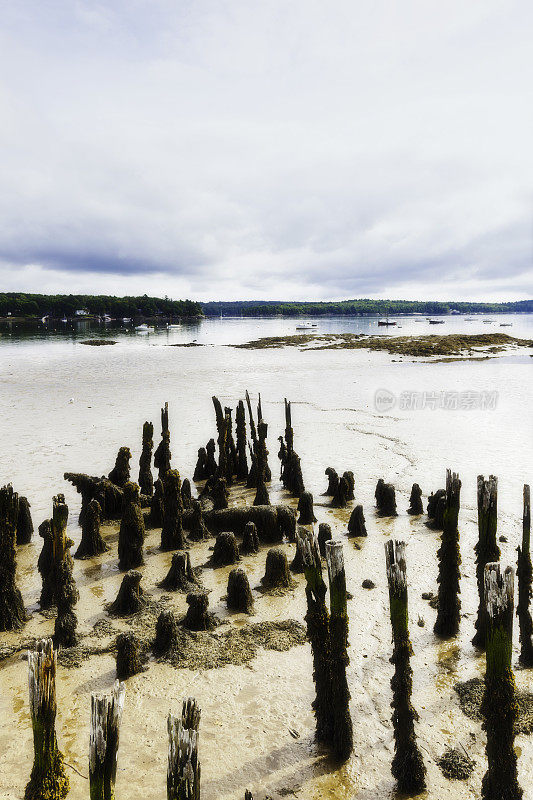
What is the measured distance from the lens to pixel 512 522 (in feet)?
35.3

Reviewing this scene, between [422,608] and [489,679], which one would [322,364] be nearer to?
[422,608]

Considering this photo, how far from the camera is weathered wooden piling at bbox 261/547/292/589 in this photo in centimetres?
815

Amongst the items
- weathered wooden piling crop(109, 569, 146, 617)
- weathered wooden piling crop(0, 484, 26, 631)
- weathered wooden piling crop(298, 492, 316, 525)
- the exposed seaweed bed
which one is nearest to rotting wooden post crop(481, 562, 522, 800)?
weathered wooden piling crop(109, 569, 146, 617)

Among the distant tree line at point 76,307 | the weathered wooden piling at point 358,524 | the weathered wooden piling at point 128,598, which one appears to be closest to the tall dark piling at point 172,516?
the weathered wooden piling at point 128,598

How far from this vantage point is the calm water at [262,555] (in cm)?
478

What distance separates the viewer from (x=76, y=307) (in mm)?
154375

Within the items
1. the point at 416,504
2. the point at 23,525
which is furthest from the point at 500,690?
the point at 23,525

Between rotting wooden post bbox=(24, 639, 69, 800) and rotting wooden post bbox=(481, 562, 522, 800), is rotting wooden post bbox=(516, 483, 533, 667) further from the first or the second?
rotting wooden post bbox=(24, 639, 69, 800)

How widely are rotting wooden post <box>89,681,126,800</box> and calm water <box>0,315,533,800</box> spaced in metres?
1.64

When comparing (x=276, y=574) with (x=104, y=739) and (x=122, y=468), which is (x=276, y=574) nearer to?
(x=104, y=739)

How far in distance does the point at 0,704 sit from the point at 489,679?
17.1 ft

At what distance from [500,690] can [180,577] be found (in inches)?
213

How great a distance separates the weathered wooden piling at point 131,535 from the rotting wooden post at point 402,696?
18.3 feet

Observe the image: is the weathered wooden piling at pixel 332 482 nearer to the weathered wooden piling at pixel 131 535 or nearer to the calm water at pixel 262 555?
the calm water at pixel 262 555
